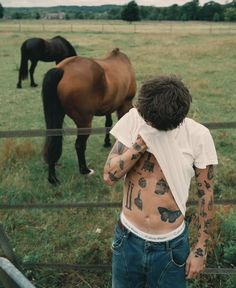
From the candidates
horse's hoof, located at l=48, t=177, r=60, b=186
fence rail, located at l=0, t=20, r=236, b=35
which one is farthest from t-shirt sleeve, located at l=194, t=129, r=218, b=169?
fence rail, located at l=0, t=20, r=236, b=35

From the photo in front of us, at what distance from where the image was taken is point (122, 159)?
5.69 feet

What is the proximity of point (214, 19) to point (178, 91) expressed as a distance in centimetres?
7778

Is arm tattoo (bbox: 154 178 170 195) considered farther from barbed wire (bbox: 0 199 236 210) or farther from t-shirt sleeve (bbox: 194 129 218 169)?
barbed wire (bbox: 0 199 236 210)

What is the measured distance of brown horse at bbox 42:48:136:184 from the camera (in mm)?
4660

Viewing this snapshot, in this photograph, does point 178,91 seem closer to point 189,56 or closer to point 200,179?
point 200,179

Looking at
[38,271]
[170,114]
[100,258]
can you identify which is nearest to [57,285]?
[38,271]

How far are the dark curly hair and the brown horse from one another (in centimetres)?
298

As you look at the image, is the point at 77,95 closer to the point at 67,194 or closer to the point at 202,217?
the point at 67,194

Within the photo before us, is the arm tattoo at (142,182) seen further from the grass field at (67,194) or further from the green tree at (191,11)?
the green tree at (191,11)

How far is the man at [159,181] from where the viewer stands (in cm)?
166

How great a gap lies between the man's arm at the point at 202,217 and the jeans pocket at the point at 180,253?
3 centimetres

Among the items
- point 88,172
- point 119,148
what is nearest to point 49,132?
point 119,148

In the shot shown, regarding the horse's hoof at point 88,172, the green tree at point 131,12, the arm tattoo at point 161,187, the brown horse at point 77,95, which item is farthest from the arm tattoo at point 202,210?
the green tree at point 131,12

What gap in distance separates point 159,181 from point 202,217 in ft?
0.97
